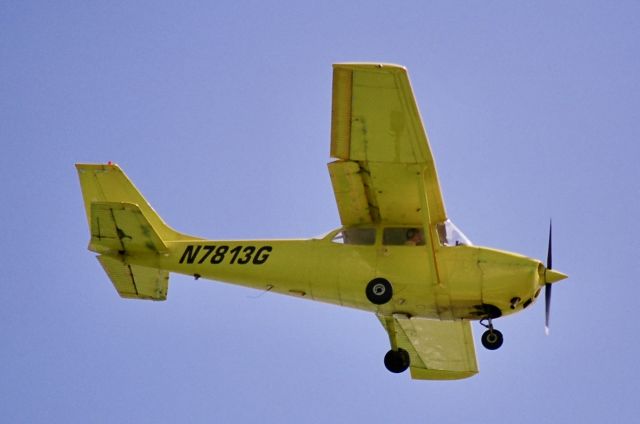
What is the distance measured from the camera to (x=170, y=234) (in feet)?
69.3

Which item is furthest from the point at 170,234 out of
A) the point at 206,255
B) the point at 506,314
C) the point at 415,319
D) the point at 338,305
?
the point at 506,314

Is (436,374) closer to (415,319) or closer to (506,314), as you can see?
(415,319)

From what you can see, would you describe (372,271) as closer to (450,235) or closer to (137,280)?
(450,235)

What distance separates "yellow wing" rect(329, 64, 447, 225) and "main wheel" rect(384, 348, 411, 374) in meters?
2.56

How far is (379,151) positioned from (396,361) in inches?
163

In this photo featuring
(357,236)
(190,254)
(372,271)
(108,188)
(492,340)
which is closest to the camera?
(492,340)

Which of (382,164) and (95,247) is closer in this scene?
(382,164)

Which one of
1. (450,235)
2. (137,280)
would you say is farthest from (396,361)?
(137,280)

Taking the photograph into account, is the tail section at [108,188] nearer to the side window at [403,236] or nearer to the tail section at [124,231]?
the tail section at [124,231]

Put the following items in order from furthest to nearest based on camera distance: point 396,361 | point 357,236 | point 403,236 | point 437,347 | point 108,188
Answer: point 437,347 < point 108,188 < point 396,361 < point 357,236 < point 403,236

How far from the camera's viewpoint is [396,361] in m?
20.3

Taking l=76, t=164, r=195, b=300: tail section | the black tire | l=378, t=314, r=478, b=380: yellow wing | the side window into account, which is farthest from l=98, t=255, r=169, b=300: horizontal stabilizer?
l=378, t=314, r=478, b=380: yellow wing

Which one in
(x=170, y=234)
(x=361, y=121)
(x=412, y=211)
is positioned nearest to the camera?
(x=361, y=121)

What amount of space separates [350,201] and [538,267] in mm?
3253
